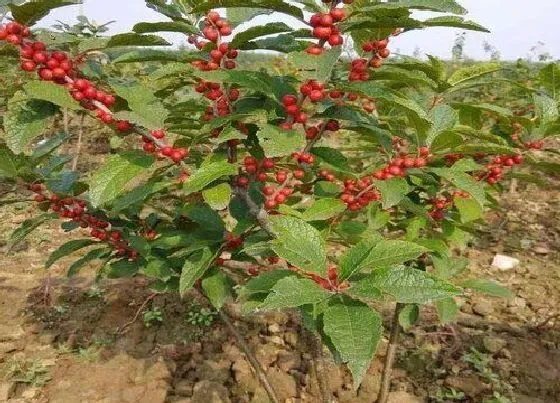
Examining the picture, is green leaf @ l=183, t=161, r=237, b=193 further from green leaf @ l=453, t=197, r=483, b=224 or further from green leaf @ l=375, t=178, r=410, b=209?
green leaf @ l=453, t=197, r=483, b=224

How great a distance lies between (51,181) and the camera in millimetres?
2074

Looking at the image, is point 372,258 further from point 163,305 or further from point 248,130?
point 163,305

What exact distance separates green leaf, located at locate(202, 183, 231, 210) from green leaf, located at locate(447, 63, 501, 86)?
1019mm

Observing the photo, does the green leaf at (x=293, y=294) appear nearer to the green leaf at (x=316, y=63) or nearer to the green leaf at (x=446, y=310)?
the green leaf at (x=316, y=63)

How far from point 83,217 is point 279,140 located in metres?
1.10

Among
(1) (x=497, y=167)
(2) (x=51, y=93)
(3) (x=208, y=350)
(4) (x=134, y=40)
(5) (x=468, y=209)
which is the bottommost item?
(3) (x=208, y=350)

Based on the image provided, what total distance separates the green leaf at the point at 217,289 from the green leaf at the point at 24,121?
2.89 ft

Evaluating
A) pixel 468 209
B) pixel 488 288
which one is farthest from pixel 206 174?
pixel 488 288

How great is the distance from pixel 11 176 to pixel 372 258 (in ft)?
4.43

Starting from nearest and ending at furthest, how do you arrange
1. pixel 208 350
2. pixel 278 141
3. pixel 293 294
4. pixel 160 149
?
1. pixel 293 294
2. pixel 278 141
3. pixel 160 149
4. pixel 208 350

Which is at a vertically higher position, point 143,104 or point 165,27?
point 165,27

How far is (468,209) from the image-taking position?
7.21ft

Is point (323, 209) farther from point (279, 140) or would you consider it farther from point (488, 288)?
point (488, 288)

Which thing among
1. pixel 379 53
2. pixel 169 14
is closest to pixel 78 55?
pixel 169 14
